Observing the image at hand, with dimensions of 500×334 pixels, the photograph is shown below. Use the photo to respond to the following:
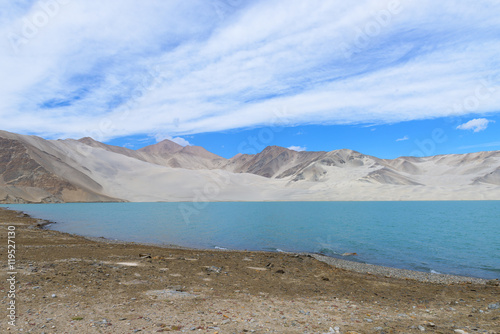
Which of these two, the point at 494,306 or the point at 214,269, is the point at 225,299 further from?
the point at 494,306

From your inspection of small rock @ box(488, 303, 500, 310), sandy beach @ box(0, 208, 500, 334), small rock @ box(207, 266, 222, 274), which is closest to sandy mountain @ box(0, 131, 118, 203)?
sandy beach @ box(0, 208, 500, 334)

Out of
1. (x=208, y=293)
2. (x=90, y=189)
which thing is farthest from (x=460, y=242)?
(x=90, y=189)

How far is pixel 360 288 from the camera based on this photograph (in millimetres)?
13078

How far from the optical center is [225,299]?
10.3 metres

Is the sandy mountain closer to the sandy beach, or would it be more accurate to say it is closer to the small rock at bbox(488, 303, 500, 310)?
the sandy beach

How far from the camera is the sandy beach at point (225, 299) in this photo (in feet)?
25.6

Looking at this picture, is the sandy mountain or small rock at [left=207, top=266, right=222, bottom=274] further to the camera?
the sandy mountain

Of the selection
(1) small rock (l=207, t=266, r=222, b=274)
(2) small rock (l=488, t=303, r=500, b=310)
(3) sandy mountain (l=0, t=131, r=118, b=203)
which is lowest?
(1) small rock (l=207, t=266, r=222, b=274)

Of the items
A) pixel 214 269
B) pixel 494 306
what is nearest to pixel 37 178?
pixel 214 269

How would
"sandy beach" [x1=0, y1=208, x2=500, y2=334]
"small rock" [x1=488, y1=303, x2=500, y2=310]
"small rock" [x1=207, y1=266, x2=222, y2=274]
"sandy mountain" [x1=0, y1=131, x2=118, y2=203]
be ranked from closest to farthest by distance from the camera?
1. "sandy beach" [x1=0, y1=208, x2=500, y2=334]
2. "small rock" [x1=488, y1=303, x2=500, y2=310]
3. "small rock" [x1=207, y1=266, x2=222, y2=274]
4. "sandy mountain" [x1=0, y1=131, x2=118, y2=203]

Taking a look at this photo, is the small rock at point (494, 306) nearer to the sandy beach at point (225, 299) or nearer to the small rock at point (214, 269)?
the sandy beach at point (225, 299)

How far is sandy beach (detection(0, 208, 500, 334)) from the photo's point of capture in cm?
782

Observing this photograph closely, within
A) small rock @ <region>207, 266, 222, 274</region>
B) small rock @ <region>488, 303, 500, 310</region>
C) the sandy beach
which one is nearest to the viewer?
the sandy beach

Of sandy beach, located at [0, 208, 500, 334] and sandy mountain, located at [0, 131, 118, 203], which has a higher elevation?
sandy mountain, located at [0, 131, 118, 203]
